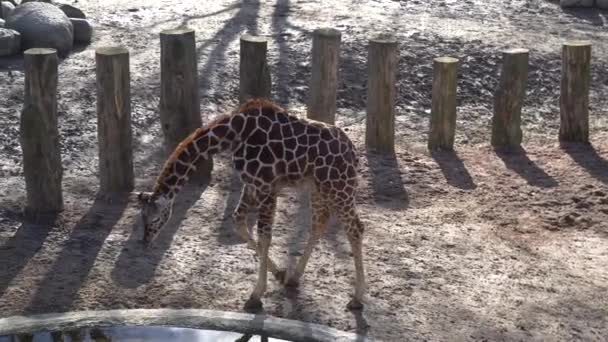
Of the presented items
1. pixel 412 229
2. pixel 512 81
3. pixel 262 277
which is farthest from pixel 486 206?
pixel 262 277

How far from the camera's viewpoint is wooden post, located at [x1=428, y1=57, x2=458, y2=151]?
903 cm

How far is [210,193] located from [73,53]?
326 cm

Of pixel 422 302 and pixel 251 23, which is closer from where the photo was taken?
pixel 422 302

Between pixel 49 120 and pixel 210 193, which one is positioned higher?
pixel 49 120

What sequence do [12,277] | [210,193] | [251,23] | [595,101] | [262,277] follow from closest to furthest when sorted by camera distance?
[262,277]
[12,277]
[210,193]
[595,101]
[251,23]

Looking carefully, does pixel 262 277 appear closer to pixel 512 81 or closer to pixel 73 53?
pixel 512 81

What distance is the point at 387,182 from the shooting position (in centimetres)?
847

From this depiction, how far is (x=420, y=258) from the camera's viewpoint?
23.4 ft

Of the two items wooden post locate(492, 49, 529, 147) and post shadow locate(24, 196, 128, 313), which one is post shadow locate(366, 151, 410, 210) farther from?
post shadow locate(24, 196, 128, 313)

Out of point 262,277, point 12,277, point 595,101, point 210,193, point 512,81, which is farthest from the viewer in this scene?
point 595,101

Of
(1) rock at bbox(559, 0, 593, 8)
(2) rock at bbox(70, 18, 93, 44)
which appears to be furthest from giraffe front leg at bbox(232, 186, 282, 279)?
(1) rock at bbox(559, 0, 593, 8)

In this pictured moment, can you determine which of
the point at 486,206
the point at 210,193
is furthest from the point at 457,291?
the point at 210,193

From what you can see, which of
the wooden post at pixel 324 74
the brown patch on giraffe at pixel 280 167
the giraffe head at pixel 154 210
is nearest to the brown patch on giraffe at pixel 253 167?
the brown patch on giraffe at pixel 280 167

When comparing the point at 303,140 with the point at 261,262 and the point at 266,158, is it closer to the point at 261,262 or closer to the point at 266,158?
the point at 266,158
